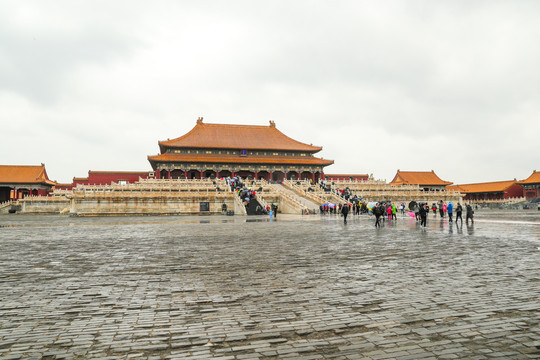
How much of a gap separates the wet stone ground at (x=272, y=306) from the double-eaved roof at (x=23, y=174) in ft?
185

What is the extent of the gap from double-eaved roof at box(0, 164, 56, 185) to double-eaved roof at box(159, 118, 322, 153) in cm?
1915

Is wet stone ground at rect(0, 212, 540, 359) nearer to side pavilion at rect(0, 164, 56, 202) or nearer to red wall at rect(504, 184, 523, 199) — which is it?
side pavilion at rect(0, 164, 56, 202)

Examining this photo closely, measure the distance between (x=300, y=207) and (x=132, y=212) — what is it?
1520 cm

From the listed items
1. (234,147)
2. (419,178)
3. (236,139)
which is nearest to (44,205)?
(234,147)

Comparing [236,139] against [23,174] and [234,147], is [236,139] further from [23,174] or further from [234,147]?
[23,174]

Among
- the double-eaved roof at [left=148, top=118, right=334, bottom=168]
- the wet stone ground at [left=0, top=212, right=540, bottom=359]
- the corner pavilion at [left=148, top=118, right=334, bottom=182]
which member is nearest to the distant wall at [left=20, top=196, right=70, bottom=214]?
the double-eaved roof at [left=148, top=118, right=334, bottom=168]

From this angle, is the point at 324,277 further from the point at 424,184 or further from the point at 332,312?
the point at 424,184

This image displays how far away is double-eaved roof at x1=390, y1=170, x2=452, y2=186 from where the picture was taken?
6581 cm

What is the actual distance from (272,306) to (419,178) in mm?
68686

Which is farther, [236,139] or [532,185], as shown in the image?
[236,139]

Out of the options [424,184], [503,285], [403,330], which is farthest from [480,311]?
[424,184]

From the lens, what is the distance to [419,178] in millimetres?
67438

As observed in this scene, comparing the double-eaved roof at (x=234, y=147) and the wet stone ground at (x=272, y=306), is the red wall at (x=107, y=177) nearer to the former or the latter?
the double-eaved roof at (x=234, y=147)

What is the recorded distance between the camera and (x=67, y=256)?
8.80m
